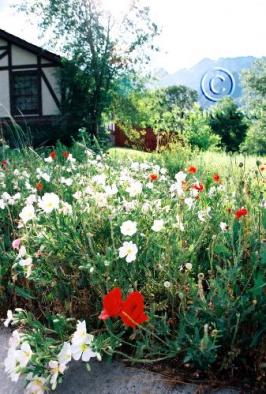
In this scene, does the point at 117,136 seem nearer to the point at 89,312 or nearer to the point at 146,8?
the point at 146,8

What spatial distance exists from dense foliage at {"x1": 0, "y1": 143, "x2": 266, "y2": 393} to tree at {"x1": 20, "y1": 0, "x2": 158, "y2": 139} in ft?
60.2

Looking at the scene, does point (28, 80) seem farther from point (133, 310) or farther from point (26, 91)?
point (133, 310)

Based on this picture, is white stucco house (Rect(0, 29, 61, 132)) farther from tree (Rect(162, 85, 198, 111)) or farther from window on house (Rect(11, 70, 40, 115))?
tree (Rect(162, 85, 198, 111))

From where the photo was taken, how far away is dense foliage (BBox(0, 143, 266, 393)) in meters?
2.19

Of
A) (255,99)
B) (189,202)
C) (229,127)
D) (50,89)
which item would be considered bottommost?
(229,127)

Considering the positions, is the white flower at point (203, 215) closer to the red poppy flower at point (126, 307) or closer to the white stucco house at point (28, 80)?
the red poppy flower at point (126, 307)

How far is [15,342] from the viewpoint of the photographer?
228 cm

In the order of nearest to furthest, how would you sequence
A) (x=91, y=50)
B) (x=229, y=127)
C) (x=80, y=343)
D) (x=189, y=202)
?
(x=80, y=343) < (x=189, y=202) < (x=91, y=50) < (x=229, y=127)

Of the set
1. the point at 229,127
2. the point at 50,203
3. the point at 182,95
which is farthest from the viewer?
the point at 182,95

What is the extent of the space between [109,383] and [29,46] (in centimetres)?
2254

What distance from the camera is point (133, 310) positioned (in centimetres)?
198

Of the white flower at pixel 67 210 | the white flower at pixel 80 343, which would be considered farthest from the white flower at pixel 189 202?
the white flower at pixel 80 343

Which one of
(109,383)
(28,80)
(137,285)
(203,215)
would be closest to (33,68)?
(28,80)

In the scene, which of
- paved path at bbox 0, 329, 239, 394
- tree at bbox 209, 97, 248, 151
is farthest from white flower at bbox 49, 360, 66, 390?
tree at bbox 209, 97, 248, 151
